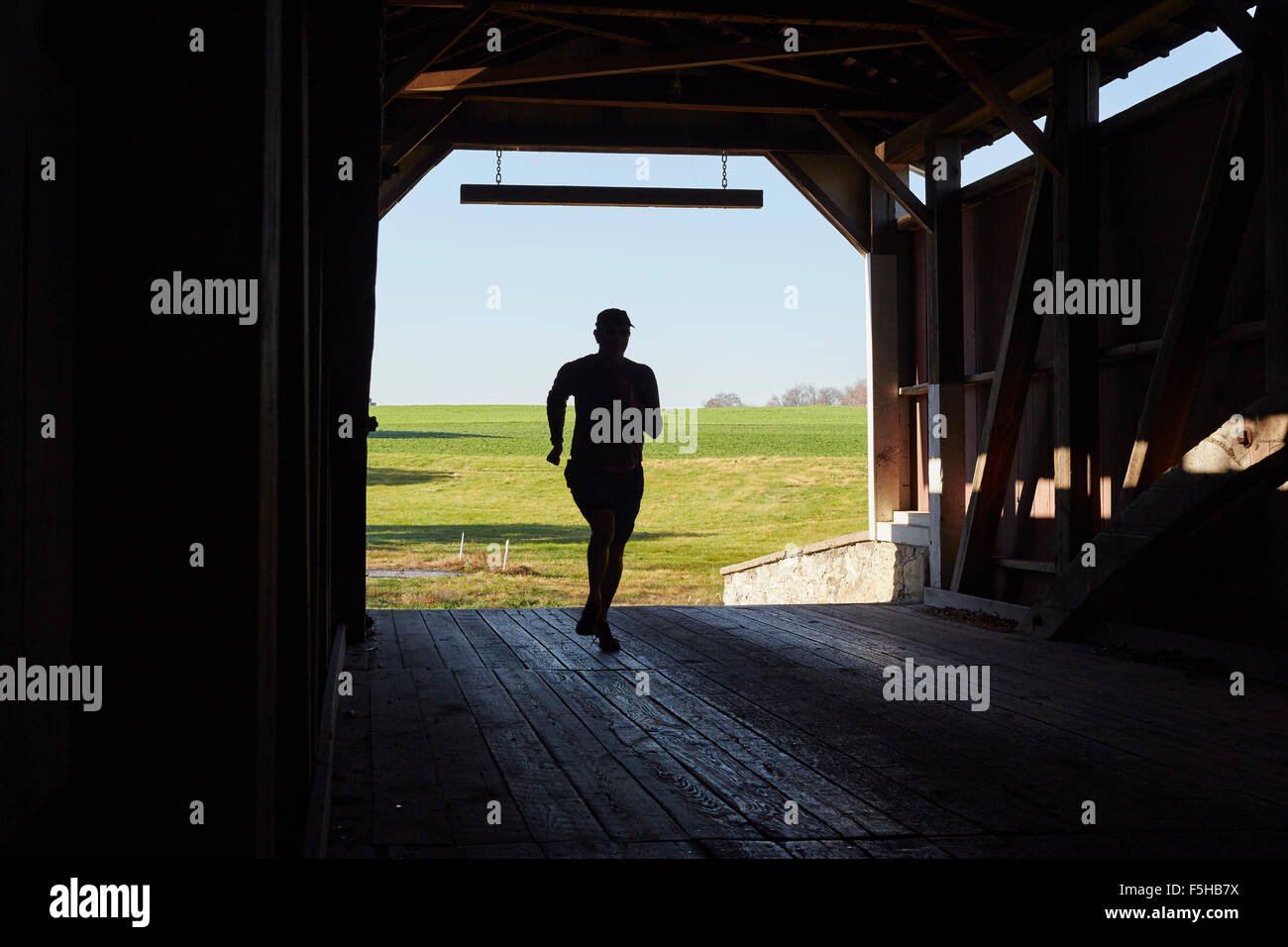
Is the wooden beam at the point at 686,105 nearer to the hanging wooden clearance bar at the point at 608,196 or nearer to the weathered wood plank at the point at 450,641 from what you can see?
the hanging wooden clearance bar at the point at 608,196

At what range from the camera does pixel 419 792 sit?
145 inches

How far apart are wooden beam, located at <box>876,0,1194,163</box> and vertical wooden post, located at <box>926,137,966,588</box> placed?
0.34m

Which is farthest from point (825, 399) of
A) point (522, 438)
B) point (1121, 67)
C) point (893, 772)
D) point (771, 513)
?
point (893, 772)

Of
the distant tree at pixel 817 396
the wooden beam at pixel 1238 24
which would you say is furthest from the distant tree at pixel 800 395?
the wooden beam at pixel 1238 24

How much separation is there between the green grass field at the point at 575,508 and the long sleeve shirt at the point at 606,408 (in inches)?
459

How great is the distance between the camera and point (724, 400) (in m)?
73.8

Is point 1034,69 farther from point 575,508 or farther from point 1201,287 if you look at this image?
point 575,508

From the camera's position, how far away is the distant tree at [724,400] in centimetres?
7144

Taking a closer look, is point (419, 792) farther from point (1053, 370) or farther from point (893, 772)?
point (1053, 370)

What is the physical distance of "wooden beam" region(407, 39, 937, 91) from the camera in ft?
29.0

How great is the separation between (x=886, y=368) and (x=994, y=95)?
3461mm

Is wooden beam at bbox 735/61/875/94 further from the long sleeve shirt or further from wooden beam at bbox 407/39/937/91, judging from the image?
the long sleeve shirt

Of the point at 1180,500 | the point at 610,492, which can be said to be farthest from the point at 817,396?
the point at 1180,500
